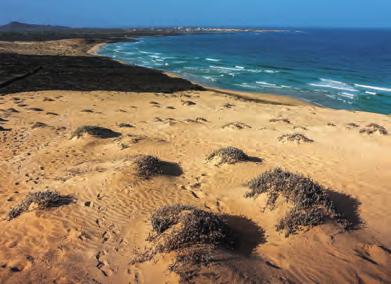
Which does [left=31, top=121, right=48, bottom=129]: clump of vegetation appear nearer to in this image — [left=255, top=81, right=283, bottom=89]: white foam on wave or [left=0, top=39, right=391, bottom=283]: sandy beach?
[left=0, top=39, right=391, bottom=283]: sandy beach

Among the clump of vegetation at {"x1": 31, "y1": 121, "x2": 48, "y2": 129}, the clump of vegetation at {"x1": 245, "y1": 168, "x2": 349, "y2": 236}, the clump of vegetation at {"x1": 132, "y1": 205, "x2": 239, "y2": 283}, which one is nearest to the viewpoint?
the clump of vegetation at {"x1": 132, "y1": 205, "x2": 239, "y2": 283}

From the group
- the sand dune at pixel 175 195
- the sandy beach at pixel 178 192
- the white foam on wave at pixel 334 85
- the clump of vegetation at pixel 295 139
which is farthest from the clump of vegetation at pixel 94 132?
the white foam on wave at pixel 334 85

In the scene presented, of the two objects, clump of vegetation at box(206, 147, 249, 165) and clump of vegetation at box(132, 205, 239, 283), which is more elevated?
clump of vegetation at box(132, 205, 239, 283)

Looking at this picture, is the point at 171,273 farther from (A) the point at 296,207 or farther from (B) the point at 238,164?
(B) the point at 238,164

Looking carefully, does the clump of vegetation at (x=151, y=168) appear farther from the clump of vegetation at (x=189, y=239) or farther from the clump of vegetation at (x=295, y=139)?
the clump of vegetation at (x=295, y=139)

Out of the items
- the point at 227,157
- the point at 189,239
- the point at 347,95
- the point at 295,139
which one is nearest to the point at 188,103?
the point at 295,139

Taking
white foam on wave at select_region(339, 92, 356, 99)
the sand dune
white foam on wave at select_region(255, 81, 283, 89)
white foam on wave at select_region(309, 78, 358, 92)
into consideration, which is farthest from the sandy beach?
white foam on wave at select_region(255, 81, 283, 89)
